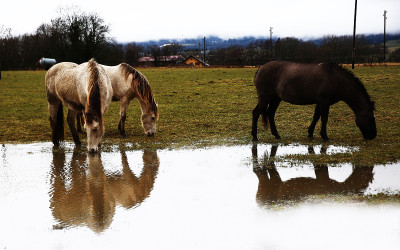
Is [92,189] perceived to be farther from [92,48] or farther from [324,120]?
[92,48]

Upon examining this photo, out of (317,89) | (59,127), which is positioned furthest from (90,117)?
(317,89)

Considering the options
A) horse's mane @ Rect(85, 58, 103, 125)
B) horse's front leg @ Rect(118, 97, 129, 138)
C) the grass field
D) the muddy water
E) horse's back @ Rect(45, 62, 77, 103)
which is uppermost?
horse's back @ Rect(45, 62, 77, 103)

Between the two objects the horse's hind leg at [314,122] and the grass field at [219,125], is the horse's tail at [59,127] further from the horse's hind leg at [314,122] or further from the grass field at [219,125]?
the horse's hind leg at [314,122]

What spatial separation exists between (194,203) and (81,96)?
4.56m

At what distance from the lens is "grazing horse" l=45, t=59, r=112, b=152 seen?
26.0 ft

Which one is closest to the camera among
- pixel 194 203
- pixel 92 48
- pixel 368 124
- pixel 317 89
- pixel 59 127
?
pixel 194 203

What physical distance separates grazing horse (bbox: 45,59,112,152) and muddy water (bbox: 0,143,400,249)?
0.76 meters

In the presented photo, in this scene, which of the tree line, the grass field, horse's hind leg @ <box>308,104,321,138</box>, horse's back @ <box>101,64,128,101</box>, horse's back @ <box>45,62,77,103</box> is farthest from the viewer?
the tree line

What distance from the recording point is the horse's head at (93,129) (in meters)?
7.89

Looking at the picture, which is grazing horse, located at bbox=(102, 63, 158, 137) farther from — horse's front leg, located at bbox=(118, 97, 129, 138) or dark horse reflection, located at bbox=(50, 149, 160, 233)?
dark horse reflection, located at bbox=(50, 149, 160, 233)

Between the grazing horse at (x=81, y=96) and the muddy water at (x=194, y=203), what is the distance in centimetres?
76

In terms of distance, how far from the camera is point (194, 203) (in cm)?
512

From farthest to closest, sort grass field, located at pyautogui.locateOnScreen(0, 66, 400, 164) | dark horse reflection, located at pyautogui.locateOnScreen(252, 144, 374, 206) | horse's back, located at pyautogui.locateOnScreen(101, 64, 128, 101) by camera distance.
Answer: horse's back, located at pyautogui.locateOnScreen(101, 64, 128, 101) < grass field, located at pyautogui.locateOnScreen(0, 66, 400, 164) < dark horse reflection, located at pyautogui.locateOnScreen(252, 144, 374, 206)

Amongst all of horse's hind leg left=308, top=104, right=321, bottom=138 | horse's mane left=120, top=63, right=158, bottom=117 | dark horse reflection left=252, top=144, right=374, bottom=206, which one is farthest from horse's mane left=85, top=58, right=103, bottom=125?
horse's hind leg left=308, top=104, right=321, bottom=138
